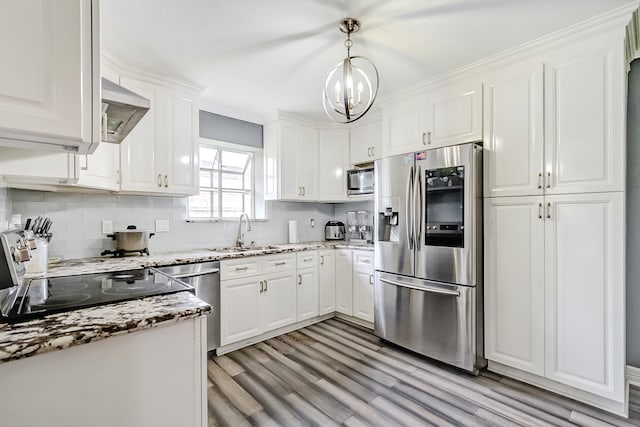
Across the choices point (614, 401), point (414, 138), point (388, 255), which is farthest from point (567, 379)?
point (414, 138)

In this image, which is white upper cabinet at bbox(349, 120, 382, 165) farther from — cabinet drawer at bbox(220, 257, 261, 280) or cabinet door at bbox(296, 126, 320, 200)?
cabinet drawer at bbox(220, 257, 261, 280)

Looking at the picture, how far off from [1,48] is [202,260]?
1.94 m

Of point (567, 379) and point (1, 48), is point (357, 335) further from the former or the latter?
point (1, 48)

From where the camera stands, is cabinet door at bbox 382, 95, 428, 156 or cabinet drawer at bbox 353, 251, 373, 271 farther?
cabinet drawer at bbox 353, 251, 373, 271

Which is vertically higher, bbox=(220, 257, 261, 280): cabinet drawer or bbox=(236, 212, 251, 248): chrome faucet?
bbox=(236, 212, 251, 248): chrome faucet

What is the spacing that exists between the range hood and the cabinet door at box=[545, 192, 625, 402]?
2561 mm

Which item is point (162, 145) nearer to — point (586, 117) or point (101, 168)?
point (101, 168)

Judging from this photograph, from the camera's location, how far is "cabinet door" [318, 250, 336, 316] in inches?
137

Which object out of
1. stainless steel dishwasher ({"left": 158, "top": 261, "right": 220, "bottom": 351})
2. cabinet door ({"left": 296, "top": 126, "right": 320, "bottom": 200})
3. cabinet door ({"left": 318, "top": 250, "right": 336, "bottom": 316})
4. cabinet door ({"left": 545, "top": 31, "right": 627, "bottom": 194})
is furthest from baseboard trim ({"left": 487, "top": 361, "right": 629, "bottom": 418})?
cabinet door ({"left": 296, "top": 126, "right": 320, "bottom": 200})

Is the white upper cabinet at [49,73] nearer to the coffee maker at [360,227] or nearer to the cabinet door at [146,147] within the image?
the cabinet door at [146,147]

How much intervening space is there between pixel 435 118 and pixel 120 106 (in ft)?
7.79

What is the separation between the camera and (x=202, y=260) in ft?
8.31

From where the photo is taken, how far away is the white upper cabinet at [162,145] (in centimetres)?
249

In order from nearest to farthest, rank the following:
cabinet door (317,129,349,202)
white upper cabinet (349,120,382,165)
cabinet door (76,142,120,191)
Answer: cabinet door (76,142,120,191) < white upper cabinet (349,120,382,165) < cabinet door (317,129,349,202)
